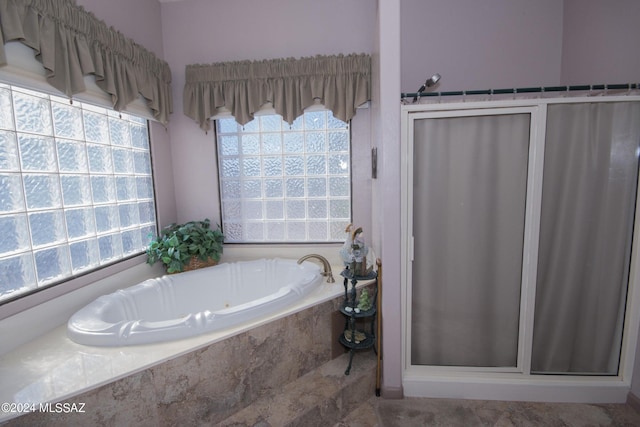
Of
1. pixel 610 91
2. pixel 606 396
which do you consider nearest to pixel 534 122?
pixel 610 91

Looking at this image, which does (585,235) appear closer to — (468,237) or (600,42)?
(468,237)

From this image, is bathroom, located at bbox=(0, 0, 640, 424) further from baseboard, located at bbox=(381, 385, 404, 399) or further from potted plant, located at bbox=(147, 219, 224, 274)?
potted plant, located at bbox=(147, 219, 224, 274)

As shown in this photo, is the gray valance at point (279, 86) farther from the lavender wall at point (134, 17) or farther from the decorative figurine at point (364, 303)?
the decorative figurine at point (364, 303)

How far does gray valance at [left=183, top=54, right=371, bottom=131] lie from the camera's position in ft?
7.29

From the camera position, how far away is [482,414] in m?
1.53

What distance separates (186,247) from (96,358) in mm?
1075

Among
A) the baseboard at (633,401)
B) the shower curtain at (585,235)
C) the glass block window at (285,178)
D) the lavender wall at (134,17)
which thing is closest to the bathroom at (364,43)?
the lavender wall at (134,17)

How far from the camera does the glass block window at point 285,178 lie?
8.14 ft

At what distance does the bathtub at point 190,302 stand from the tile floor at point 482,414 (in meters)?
0.76

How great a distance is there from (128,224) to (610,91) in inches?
129

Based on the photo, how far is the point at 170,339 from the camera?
4.25ft

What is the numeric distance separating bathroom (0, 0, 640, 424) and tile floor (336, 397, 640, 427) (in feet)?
0.51

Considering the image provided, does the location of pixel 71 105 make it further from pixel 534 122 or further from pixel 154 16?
pixel 534 122

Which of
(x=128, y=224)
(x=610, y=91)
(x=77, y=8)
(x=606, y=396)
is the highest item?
(x=77, y=8)
